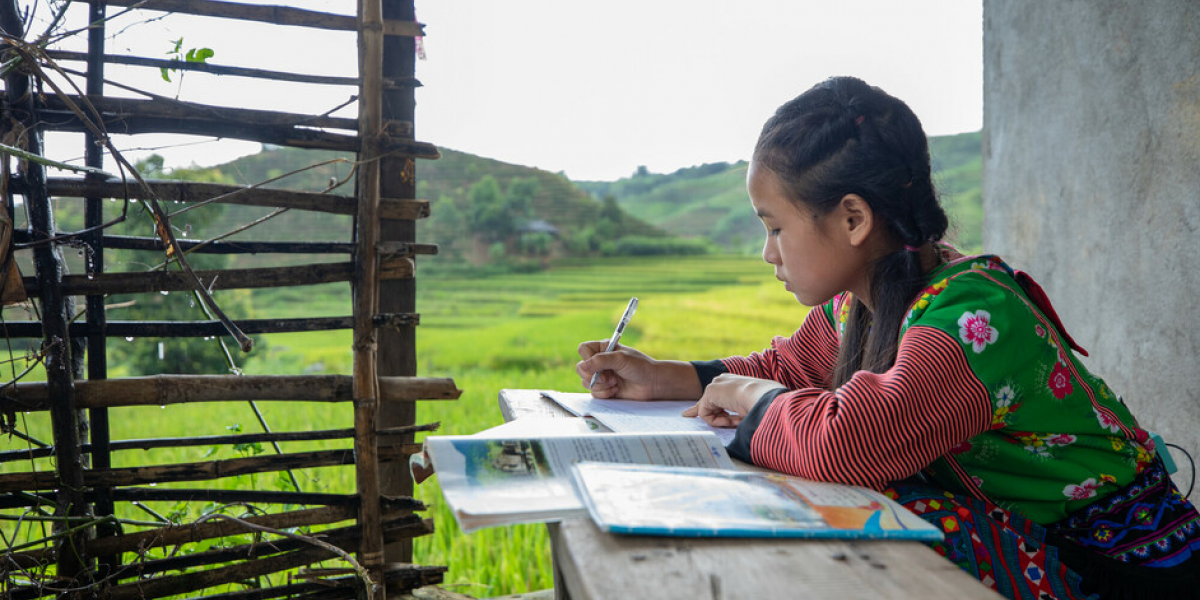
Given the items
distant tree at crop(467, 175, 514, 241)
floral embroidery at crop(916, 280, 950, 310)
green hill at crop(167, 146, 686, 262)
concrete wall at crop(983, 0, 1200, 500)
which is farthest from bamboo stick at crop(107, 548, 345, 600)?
distant tree at crop(467, 175, 514, 241)

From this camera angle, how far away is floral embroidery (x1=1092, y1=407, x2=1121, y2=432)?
1087mm

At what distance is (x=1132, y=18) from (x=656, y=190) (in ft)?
21.1

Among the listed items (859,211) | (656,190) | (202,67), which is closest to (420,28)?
(202,67)

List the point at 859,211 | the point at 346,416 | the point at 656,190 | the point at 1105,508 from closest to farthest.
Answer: the point at 1105,508, the point at 859,211, the point at 346,416, the point at 656,190

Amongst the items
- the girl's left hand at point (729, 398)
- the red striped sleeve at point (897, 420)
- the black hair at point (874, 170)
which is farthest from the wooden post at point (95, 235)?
the red striped sleeve at point (897, 420)

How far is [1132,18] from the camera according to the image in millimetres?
2062

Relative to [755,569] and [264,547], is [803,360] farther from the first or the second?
[264,547]

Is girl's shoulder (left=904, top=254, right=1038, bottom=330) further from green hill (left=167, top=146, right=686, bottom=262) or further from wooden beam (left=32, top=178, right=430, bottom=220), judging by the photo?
green hill (left=167, top=146, right=686, bottom=262)

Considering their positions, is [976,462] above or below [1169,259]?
below

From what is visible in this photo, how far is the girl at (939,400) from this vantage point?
98 centimetres

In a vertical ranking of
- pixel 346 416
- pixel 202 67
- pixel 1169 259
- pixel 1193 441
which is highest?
pixel 202 67

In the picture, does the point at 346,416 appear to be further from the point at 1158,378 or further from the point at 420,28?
the point at 1158,378

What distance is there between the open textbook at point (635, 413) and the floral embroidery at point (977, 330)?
1.16ft

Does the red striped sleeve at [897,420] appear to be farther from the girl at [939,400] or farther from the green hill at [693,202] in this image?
the green hill at [693,202]
